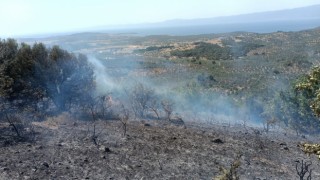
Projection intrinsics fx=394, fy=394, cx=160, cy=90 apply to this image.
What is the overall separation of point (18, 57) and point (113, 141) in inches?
409

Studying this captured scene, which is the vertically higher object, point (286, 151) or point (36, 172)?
point (36, 172)

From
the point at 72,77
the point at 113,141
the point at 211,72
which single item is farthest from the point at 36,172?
the point at 211,72

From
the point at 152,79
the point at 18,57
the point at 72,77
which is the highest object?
the point at 18,57

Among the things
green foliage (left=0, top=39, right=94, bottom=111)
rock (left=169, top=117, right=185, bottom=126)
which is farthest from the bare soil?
green foliage (left=0, top=39, right=94, bottom=111)

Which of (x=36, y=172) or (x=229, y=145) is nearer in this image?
(x=36, y=172)

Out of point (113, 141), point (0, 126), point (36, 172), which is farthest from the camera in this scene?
point (0, 126)

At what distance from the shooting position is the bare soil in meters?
14.7

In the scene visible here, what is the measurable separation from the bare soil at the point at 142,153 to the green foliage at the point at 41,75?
357 cm

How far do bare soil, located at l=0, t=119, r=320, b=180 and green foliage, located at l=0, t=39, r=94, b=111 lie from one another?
3.57 metres

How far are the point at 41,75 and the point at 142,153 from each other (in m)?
12.0

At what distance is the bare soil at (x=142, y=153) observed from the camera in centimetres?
1469

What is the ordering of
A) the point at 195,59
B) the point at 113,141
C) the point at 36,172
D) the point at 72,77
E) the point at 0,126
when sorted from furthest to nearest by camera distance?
the point at 195,59
the point at 72,77
the point at 0,126
the point at 113,141
the point at 36,172

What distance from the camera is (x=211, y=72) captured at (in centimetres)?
5059

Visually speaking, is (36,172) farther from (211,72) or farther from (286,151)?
(211,72)
